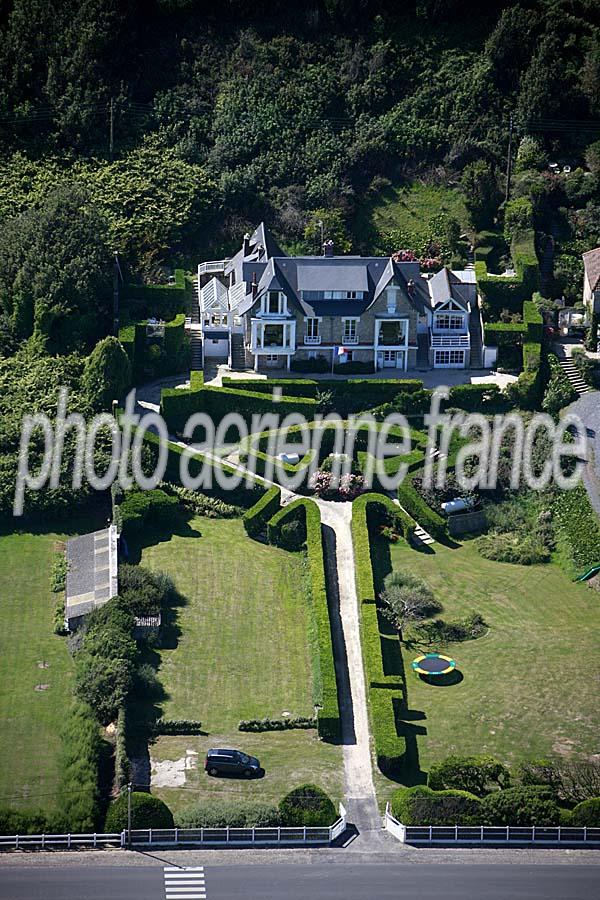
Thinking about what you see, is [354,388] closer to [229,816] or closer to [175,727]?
[175,727]

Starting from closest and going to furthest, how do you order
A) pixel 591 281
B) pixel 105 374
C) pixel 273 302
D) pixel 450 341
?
1. pixel 105 374
2. pixel 273 302
3. pixel 450 341
4. pixel 591 281

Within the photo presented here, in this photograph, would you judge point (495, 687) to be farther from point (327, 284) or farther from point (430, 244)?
point (430, 244)

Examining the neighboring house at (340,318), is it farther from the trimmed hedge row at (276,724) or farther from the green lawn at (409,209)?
the trimmed hedge row at (276,724)

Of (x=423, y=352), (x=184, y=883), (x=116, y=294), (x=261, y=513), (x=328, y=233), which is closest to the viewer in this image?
(x=184, y=883)

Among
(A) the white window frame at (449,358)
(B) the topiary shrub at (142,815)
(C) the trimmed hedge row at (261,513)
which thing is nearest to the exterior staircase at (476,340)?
(A) the white window frame at (449,358)

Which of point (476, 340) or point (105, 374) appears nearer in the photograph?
point (105, 374)

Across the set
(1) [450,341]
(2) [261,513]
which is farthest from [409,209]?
(2) [261,513]

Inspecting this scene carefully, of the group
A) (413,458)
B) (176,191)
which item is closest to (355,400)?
(413,458)
